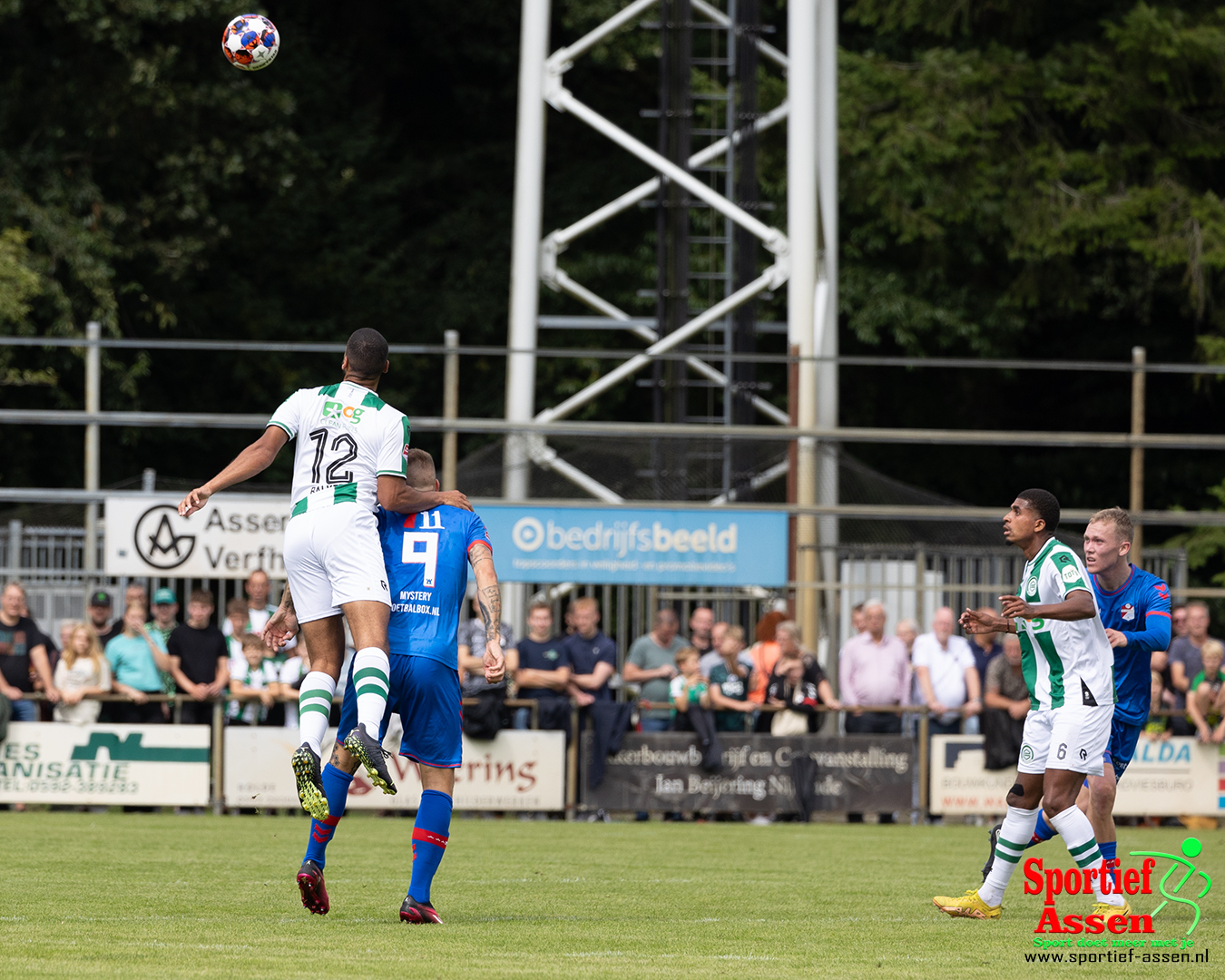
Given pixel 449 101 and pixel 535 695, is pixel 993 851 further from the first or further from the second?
pixel 449 101

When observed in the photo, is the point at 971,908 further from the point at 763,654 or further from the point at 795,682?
the point at 763,654

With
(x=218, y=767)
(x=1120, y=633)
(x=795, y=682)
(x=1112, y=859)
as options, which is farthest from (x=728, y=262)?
(x=1112, y=859)

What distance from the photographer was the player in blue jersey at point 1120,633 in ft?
30.7

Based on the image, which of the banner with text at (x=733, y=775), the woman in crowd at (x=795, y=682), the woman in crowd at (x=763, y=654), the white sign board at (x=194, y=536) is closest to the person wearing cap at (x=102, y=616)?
the white sign board at (x=194, y=536)

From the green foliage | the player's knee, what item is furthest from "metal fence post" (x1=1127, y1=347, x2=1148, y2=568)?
the green foliage

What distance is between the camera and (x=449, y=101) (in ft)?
117

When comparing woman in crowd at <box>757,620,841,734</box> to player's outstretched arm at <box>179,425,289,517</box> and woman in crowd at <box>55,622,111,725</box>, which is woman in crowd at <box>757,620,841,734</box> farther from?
player's outstretched arm at <box>179,425,289,517</box>

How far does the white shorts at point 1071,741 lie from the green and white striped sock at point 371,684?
3.06 meters

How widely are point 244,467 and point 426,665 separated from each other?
116 cm

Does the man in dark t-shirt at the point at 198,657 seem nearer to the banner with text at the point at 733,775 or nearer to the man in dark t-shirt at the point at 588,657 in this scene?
the man in dark t-shirt at the point at 588,657

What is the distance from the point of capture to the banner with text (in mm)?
16734

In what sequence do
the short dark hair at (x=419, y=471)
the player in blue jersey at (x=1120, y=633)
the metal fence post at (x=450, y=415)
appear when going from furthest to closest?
the metal fence post at (x=450, y=415)
the player in blue jersey at (x=1120, y=633)
the short dark hair at (x=419, y=471)

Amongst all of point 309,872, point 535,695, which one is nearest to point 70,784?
point 535,695

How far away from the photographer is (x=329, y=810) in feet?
25.9
